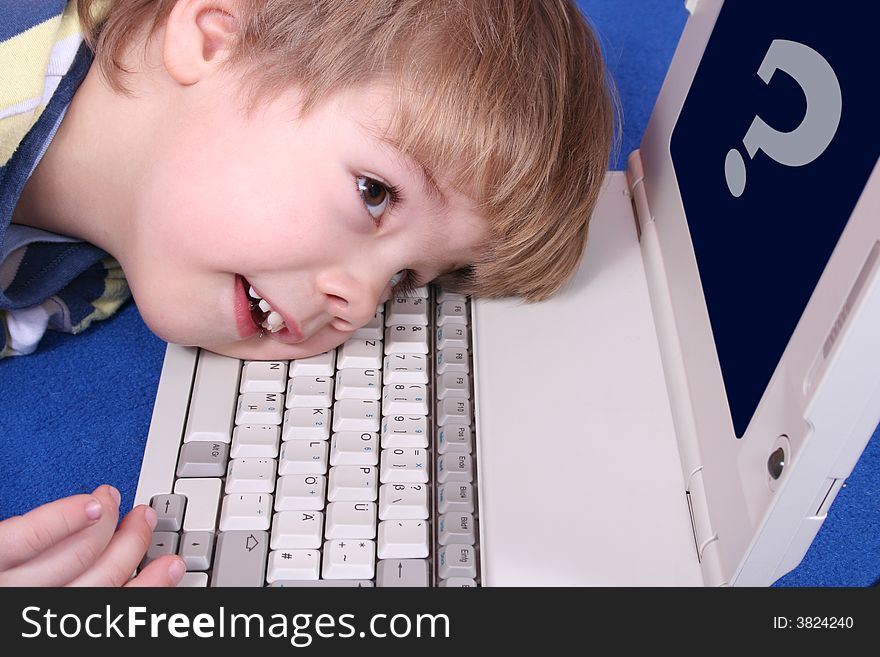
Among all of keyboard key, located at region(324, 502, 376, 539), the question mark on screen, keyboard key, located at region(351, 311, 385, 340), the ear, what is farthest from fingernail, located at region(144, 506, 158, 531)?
the question mark on screen

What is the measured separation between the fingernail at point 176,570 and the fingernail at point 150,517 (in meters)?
0.03

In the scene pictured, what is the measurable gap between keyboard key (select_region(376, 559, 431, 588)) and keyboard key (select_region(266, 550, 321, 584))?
0.13 feet

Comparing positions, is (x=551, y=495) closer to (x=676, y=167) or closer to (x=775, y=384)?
(x=775, y=384)

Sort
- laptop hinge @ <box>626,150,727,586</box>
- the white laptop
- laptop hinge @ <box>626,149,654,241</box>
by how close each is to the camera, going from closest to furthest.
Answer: the white laptop < laptop hinge @ <box>626,150,727,586</box> < laptop hinge @ <box>626,149,654,241</box>

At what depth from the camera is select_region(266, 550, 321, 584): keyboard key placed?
542 mm

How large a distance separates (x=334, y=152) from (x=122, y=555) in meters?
0.30

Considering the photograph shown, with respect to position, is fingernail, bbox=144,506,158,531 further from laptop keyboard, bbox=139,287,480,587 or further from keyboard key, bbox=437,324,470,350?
keyboard key, bbox=437,324,470,350


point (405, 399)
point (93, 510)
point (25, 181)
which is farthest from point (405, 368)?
point (25, 181)

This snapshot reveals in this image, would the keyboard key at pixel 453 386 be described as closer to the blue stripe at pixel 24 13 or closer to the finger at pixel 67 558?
the finger at pixel 67 558

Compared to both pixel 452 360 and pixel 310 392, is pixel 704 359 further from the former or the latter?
pixel 310 392

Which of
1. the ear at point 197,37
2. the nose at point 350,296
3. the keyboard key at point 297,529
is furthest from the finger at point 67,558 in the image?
the ear at point 197,37

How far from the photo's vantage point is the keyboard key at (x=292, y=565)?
54 cm

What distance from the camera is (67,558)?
556mm
